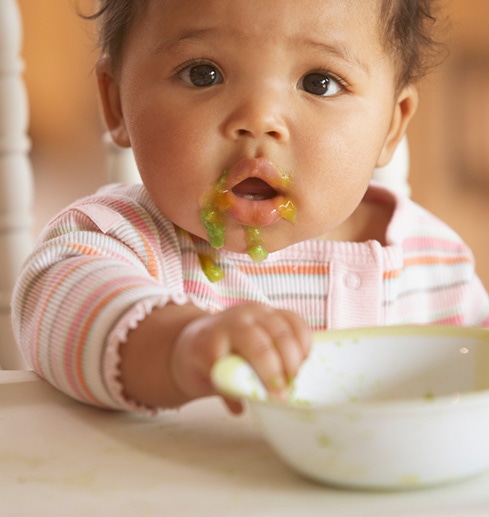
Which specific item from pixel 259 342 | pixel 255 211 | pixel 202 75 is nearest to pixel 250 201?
pixel 255 211

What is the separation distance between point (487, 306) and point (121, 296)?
65 centimetres

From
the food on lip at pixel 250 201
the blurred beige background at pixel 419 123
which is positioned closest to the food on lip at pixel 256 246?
the food on lip at pixel 250 201

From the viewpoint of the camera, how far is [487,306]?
44.4 inches

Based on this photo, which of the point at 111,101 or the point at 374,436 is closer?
the point at 374,436

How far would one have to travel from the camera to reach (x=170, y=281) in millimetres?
890

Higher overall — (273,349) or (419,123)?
(419,123)

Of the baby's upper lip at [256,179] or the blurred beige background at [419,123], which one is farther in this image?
the blurred beige background at [419,123]

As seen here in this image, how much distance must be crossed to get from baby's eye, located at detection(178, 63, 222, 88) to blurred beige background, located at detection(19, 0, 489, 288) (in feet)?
8.08

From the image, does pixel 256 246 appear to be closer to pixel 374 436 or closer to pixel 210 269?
pixel 210 269

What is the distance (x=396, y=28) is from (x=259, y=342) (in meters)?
0.53

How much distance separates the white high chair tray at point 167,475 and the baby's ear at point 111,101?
1.48 feet

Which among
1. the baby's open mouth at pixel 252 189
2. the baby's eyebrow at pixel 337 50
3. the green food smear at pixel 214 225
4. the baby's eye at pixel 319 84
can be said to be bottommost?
the green food smear at pixel 214 225

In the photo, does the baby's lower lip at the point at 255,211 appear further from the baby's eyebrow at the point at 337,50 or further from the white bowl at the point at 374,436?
the white bowl at the point at 374,436

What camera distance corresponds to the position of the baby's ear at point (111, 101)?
0.97 meters
